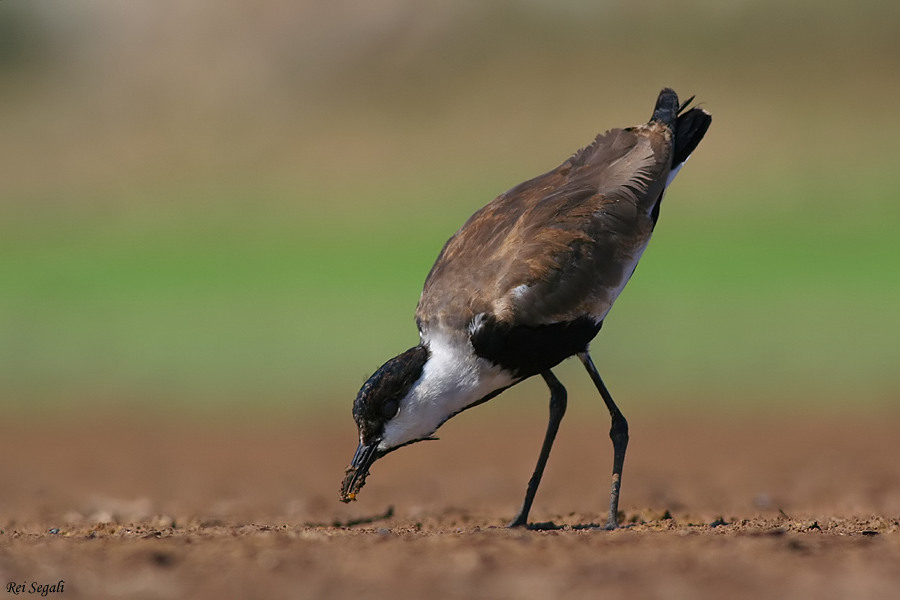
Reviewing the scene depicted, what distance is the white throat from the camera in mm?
6656

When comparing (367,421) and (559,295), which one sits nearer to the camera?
(367,421)

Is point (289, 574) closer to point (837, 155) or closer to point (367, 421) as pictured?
point (367, 421)

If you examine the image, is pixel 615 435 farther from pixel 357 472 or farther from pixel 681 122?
pixel 681 122

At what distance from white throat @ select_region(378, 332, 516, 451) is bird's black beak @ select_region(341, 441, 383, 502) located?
0.07 meters

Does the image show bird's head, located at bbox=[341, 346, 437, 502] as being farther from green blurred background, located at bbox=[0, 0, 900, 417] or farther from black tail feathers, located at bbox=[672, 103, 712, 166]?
green blurred background, located at bbox=[0, 0, 900, 417]

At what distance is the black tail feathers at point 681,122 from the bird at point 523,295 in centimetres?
21

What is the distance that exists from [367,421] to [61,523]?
2.42 m

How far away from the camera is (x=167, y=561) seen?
5152mm

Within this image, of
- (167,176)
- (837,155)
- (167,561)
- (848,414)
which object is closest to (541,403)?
(848,414)

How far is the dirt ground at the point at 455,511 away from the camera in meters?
4.87

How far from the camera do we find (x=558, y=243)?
23.6ft

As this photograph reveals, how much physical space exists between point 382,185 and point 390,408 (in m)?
25.7

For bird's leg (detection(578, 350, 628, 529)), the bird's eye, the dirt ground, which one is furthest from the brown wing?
the dirt ground

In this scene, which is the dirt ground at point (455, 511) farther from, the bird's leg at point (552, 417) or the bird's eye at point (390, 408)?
the bird's eye at point (390, 408)
